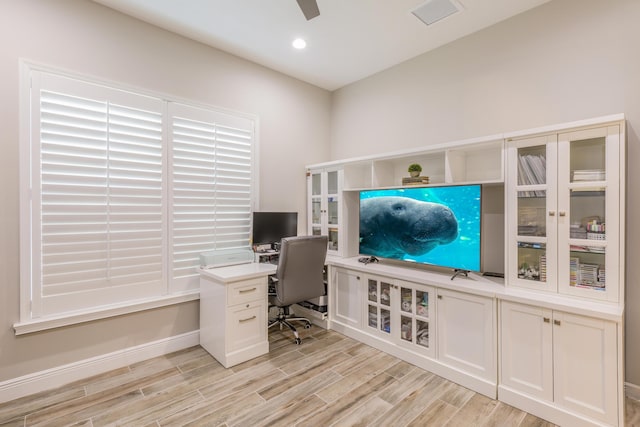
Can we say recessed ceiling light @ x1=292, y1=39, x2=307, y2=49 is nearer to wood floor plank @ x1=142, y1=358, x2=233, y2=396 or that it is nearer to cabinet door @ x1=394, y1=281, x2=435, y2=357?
cabinet door @ x1=394, y1=281, x2=435, y2=357

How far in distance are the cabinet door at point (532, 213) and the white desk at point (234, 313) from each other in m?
2.06

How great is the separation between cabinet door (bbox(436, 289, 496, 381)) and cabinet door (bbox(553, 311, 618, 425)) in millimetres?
382

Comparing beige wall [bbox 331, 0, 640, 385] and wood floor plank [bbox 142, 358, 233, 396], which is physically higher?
beige wall [bbox 331, 0, 640, 385]

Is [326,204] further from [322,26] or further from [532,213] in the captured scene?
[532,213]

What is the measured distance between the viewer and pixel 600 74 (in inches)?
87.7

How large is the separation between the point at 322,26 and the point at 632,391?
3.68 meters

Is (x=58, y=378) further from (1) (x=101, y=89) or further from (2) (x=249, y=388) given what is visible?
(1) (x=101, y=89)

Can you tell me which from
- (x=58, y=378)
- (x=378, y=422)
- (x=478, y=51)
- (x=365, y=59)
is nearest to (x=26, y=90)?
(x=58, y=378)

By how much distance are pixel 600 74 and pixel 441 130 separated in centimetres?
121

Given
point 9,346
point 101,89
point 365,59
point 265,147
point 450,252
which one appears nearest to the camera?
point 9,346

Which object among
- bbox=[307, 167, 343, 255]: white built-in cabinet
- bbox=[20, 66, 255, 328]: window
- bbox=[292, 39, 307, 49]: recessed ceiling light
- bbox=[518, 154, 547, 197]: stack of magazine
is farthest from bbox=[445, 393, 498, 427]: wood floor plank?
bbox=[292, 39, 307, 49]: recessed ceiling light

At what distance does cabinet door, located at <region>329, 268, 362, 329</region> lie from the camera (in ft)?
10.4

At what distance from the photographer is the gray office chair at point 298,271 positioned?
9.52ft

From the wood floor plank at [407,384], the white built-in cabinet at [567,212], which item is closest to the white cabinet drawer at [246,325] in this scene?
the wood floor plank at [407,384]
